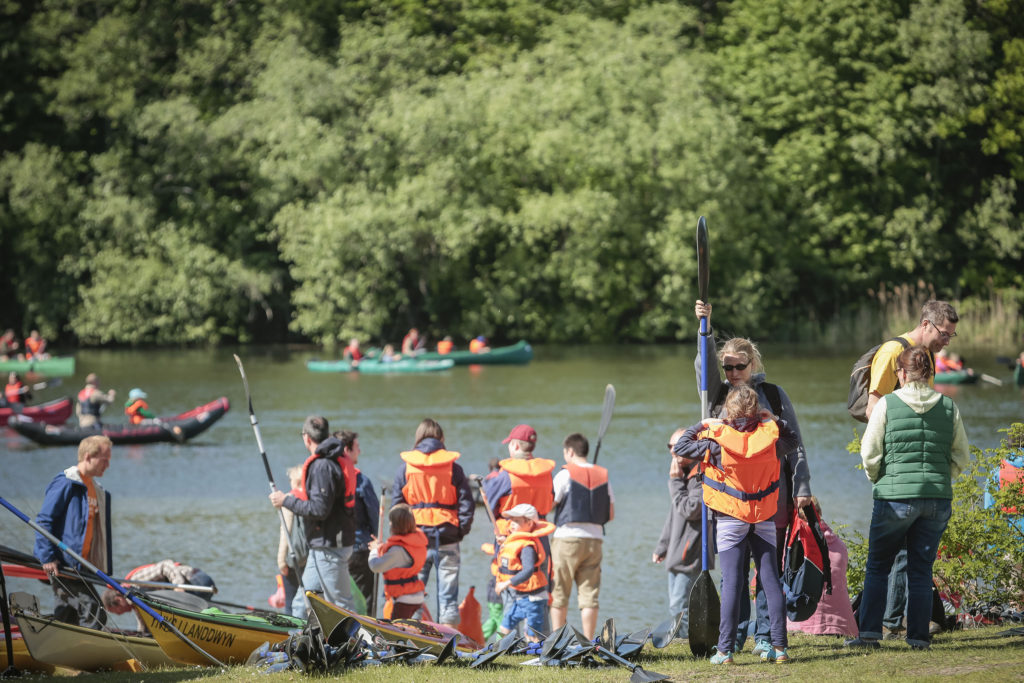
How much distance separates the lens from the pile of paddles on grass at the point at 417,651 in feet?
20.8

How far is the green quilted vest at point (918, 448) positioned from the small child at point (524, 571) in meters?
2.30

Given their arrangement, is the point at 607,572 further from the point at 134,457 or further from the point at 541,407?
the point at 541,407

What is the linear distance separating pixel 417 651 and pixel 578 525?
169 centimetres

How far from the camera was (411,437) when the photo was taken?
2328cm

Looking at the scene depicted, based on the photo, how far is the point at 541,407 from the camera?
27.0 meters

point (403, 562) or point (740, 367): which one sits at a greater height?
point (740, 367)

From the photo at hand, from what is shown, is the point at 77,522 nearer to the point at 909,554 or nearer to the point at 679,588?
the point at 679,588

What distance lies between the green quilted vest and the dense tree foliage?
35849mm

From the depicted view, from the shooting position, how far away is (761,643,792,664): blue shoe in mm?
6312

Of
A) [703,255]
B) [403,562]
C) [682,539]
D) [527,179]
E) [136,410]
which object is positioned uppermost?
[527,179]

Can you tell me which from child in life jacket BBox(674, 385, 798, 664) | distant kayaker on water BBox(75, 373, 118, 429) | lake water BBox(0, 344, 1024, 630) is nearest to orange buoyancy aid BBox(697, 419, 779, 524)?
child in life jacket BBox(674, 385, 798, 664)

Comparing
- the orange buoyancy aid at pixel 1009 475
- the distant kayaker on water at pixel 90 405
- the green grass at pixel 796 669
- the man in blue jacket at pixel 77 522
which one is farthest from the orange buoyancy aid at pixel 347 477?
the distant kayaker on water at pixel 90 405

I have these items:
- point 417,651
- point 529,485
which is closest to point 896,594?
point 529,485

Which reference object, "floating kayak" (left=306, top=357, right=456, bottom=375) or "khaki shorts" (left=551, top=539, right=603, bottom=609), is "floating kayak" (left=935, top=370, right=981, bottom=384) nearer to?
"floating kayak" (left=306, top=357, right=456, bottom=375)
